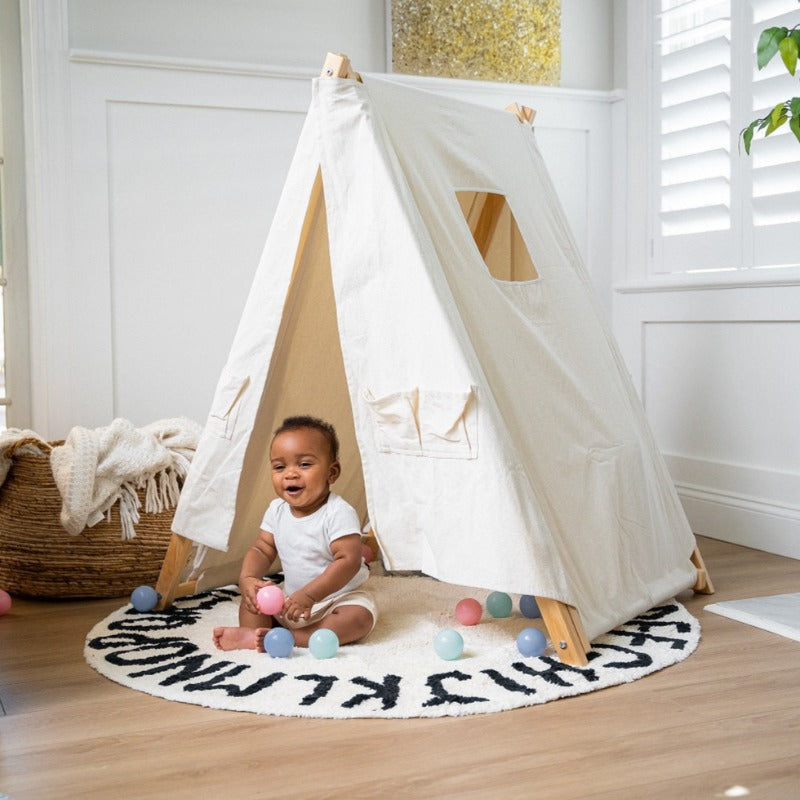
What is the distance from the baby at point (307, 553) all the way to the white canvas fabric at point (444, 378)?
12 cm

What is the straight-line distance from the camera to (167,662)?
6.83 feet

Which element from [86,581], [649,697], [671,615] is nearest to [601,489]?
[671,615]

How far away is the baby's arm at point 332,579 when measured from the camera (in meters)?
2.17

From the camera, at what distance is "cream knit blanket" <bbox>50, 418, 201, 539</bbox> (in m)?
2.59

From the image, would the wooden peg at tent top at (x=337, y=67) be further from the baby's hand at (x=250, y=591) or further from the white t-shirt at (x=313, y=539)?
the baby's hand at (x=250, y=591)

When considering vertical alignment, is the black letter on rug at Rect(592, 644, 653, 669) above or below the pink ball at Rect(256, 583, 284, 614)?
below

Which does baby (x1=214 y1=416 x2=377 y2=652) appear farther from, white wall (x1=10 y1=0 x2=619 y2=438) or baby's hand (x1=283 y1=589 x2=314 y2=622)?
white wall (x1=10 y1=0 x2=619 y2=438)

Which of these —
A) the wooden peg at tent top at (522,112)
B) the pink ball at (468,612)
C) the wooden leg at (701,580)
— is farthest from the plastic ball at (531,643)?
the wooden peg at tent top at (522,112)

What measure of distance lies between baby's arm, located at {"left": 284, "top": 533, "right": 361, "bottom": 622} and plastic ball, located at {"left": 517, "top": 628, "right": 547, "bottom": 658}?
0.38m

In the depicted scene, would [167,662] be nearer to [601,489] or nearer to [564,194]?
[601,489]

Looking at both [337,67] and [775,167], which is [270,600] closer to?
[337,67]

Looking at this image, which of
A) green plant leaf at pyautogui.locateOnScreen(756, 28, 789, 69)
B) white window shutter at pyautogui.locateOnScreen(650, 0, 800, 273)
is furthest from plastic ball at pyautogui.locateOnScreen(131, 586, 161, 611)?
white window shutter at pyautogui.locateOnScreen(650, 0, 800, 273)

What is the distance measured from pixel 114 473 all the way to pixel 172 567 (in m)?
0.32

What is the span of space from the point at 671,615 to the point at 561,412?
1.72ft
